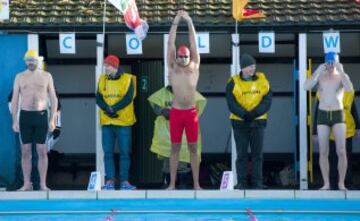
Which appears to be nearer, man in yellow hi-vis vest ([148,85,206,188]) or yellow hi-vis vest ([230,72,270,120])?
yellow hi-vis vest ([230,72,270,120])

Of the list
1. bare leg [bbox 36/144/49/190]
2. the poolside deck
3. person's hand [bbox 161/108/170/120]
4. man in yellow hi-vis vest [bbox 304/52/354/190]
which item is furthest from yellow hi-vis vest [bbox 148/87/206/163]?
man in yellow hi-vis vest [bbox 304/52/354/190]

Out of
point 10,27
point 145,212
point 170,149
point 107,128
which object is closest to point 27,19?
point 10,27

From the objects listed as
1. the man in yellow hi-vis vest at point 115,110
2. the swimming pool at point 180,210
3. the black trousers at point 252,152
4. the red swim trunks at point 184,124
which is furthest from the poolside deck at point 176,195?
the man in yellow hi-vis vest at point 115,110

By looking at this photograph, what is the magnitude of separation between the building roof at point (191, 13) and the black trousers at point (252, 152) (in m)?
2.23

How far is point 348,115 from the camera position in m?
12.5

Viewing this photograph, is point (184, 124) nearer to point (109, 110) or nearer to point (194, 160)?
point (194, 160)

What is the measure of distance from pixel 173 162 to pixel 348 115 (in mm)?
2850

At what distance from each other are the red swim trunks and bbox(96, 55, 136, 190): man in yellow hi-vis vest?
971mm

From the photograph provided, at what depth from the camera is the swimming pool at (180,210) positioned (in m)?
9.45

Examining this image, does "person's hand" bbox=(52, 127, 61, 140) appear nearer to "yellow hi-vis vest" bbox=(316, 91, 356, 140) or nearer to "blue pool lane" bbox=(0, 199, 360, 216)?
"blue pool lane" bbox=(0, 199, 360, 216)

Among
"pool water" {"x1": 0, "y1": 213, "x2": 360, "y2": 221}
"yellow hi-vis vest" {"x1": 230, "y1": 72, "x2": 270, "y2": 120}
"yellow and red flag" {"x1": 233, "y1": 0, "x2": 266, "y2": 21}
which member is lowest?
"pool water" {"x1": 0, "y1": 213, "x2": 360, "y2": 221}

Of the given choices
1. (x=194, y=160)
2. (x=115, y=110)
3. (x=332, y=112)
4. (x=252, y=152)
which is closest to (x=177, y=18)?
(x=115, y=110)

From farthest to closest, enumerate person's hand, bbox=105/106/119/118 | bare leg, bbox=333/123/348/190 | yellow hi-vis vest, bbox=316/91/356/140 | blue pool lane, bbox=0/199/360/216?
person's hand, bbox=105/106/119/118 → yellow hi-vis vest, bbox=316/91/356/140 → bare leg, bbox=333/123/348/190 → blue pool lane, bbox=0/199/360/216

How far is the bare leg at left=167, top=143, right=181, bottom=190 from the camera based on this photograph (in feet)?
39.2
